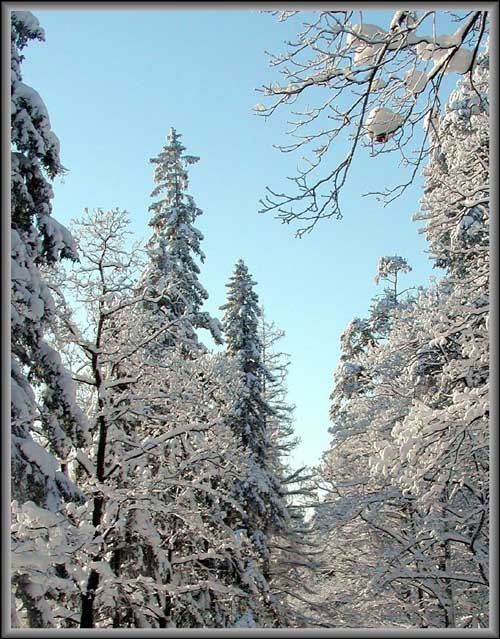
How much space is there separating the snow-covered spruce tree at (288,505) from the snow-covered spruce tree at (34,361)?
11680 millimetres

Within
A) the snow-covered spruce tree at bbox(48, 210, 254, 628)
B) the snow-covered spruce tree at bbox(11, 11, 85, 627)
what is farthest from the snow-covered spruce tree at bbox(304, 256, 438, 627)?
the snow-covered spruce tree at bbox(11, 11, 85, 627)

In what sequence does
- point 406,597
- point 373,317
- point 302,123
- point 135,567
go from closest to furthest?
point 302,123 → point 135,567 → point 406,597 → point 373,317

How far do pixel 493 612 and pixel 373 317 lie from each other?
64.9ft

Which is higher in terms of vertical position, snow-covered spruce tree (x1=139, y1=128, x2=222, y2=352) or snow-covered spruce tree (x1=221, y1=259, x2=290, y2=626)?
snow-covered spruce tree (x1=139, y1=128, x2=222, y2=352)

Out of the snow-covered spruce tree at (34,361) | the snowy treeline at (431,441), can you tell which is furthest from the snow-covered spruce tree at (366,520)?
the snow-covered spruce tree at (34,361)

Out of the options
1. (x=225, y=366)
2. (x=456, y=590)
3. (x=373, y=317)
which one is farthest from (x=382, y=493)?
(x=373, y=317)

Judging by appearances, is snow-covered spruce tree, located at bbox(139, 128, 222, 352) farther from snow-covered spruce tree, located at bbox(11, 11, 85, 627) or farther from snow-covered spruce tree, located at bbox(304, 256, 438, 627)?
snow-covered spruce tree, located at bbox(11, 11, 85, 627)

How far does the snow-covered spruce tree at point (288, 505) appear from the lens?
18.2m

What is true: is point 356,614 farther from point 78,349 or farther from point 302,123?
point 302,123

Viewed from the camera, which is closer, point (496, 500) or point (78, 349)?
point (496, 500)

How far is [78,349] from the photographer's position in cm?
995

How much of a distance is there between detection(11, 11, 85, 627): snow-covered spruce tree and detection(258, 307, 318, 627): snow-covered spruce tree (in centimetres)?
1168

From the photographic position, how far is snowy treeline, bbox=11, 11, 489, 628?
579 centimetres

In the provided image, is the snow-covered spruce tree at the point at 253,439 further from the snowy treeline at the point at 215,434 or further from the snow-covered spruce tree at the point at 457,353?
the snow-covered spruce tree at the point at 457,353
